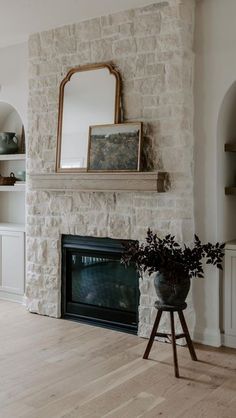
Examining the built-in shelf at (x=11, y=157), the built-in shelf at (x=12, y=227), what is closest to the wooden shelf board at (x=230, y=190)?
the built-in shelf at (x=12, y=227)

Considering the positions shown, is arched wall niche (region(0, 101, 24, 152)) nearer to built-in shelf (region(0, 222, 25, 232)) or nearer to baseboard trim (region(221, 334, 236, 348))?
built-in shelf (region(0, 222, 25, 232))

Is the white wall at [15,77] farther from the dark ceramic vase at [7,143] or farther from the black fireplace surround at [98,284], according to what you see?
the black fireplace surround at [98,284]

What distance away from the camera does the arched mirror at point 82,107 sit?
450 cm

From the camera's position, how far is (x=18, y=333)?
4.46 meters

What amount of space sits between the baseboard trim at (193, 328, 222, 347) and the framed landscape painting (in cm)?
155

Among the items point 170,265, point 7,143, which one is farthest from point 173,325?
point 7,143

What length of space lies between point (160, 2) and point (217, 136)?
1.28 meters

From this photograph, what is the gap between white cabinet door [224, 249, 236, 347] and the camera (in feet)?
13.5

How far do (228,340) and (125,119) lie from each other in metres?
2.18

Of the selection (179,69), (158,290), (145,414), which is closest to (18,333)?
(158,290)

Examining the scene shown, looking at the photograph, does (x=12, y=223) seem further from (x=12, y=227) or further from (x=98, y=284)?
(x=98, y=284)

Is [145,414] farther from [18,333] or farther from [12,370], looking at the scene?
[18,333]

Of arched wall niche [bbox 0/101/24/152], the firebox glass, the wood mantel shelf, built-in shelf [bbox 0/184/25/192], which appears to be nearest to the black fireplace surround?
the firebox glass

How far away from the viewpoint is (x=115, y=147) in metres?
4.43
